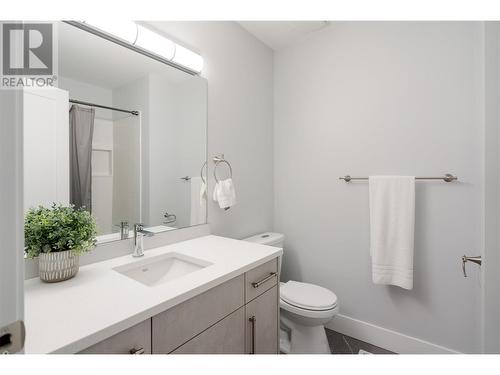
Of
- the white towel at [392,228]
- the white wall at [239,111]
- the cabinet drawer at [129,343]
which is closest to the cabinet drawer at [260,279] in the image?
the cabinet drawer at [129,343]

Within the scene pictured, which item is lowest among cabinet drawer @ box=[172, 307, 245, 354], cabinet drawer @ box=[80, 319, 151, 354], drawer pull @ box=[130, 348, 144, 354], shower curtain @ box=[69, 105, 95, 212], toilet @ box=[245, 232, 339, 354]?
toilet @ box=[245, 232, 339, 354]

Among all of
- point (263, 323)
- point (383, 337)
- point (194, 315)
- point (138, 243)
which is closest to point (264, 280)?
point (263, 323)

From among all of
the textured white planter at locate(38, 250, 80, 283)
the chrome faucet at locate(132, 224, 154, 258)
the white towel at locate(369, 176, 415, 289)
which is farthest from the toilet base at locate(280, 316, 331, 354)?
the textured white planter at locate(38, 250, 80, 283)

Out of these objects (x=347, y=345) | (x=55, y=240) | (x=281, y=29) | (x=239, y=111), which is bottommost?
(x=347, y=345)

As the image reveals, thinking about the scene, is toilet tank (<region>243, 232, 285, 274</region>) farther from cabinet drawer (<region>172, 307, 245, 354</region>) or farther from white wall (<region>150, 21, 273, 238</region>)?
cabinet drawer (<region>172, 307, 245, 354</region>)

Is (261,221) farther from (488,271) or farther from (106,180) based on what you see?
(488,271)

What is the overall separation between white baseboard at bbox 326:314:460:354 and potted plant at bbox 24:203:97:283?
1821mm

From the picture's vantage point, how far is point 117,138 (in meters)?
1.18

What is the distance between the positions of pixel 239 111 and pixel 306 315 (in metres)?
1.48

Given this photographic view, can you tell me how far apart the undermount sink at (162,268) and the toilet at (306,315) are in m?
A: 0.73

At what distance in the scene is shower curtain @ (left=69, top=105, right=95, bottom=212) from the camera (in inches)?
40.8

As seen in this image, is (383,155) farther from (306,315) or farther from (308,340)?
(308,340)
